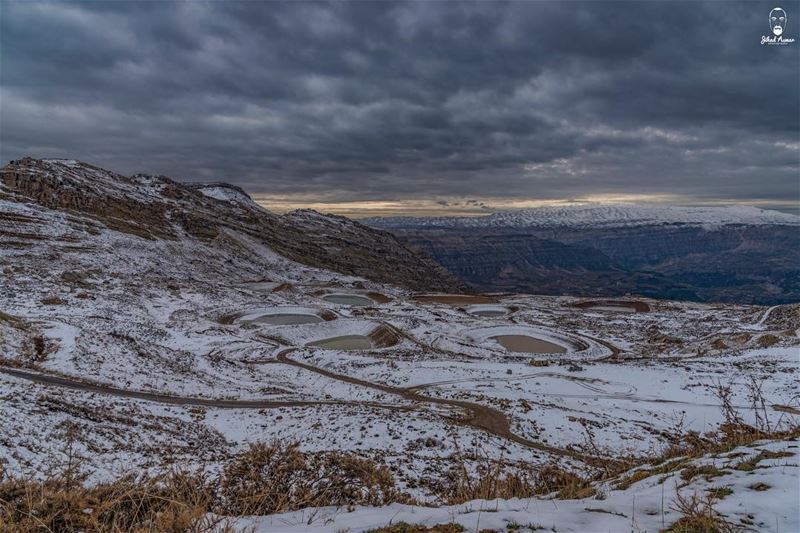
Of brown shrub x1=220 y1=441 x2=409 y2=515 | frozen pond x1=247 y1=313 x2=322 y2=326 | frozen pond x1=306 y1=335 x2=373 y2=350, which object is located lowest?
frozen pond x1=306 y1=335 x2=373 y2=350

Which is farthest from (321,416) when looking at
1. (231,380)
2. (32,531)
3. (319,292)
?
(319,292)

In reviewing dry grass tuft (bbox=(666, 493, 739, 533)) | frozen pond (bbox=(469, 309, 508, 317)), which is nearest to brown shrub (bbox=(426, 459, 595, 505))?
dry grass tuft (bbox=(666, 493, 739, 533))

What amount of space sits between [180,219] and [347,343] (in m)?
80.7

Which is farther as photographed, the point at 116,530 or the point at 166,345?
the point at 166,345

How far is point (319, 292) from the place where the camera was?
244ft

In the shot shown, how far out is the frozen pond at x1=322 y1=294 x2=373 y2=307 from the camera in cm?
7025

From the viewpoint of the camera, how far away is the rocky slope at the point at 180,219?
8931cm

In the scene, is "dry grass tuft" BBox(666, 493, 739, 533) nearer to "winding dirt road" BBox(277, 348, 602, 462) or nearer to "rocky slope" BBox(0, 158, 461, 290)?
"winding dirt road" BBox(277, 348, 602, 462)

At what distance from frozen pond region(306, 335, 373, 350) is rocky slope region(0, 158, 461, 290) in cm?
5240

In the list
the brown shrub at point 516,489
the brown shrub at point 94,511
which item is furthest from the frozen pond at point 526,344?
the brown shrub at point 94,511

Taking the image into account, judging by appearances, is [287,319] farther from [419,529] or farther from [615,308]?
[615,308]

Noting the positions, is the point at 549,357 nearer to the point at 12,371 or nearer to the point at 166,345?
the point at 166,345

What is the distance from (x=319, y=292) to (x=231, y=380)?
46687 millimetres

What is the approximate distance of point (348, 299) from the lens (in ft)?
238
